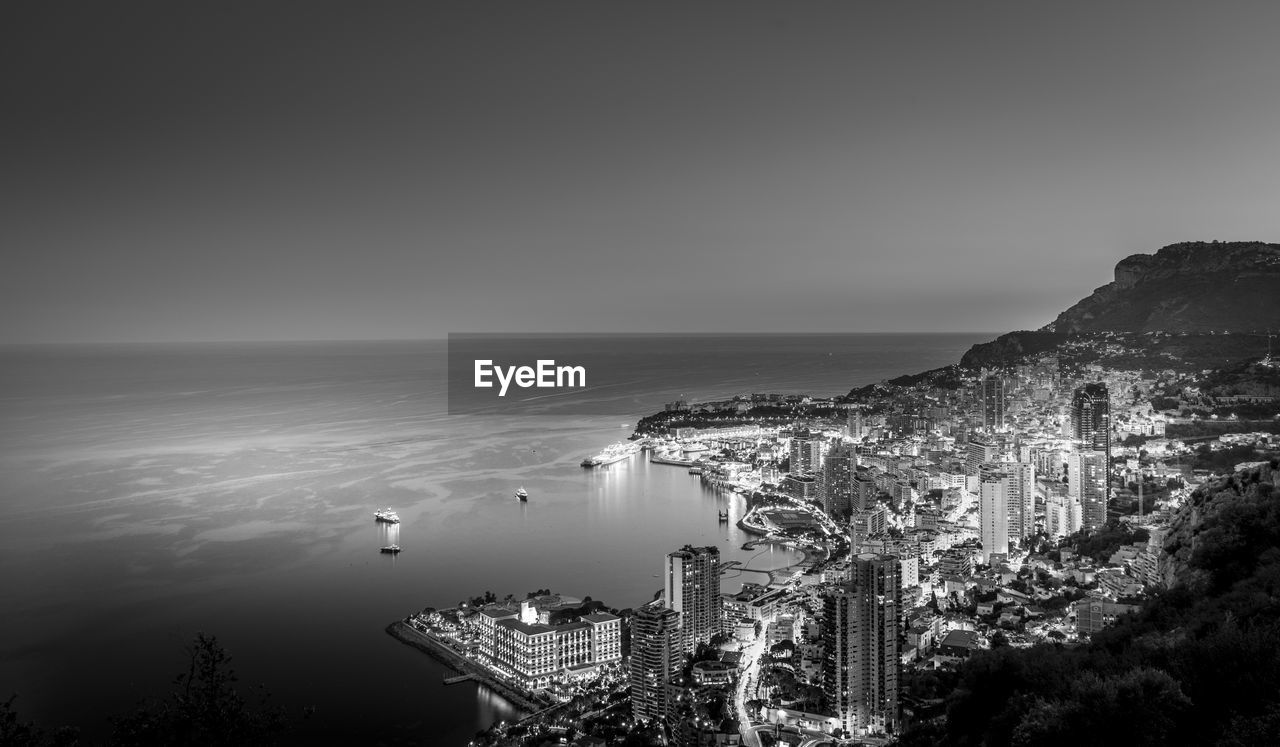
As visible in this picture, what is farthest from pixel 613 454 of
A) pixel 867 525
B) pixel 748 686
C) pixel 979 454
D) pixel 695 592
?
pixel 748 686

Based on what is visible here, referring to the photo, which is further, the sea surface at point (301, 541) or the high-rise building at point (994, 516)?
the high-rise building at point (994, 516)

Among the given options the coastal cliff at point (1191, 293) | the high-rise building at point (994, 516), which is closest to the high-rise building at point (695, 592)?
the high-rise building at point (994, 516)

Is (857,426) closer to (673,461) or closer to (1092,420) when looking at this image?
(673,461)

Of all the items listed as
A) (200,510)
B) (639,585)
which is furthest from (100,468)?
(639,585)

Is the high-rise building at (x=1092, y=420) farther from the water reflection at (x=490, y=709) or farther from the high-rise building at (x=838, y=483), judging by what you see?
the water reflection at (x=490, y=709)

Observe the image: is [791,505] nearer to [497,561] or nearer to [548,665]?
[497,561]

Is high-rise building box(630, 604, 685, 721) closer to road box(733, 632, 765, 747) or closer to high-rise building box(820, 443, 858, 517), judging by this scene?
road box(733, 632, 765, 747)
